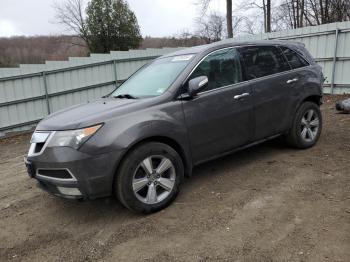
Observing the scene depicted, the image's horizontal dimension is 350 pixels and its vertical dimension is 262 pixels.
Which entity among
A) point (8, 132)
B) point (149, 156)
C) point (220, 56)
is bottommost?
point (8, 132)

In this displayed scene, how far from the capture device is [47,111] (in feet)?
35.4

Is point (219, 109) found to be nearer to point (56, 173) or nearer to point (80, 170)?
point (80, 170)

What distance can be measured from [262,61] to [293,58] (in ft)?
2.23

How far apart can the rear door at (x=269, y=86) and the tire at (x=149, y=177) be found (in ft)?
4.83

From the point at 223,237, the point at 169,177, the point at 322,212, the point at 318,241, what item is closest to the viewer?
the point at 318,241

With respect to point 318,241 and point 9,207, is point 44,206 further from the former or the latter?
point 318,241

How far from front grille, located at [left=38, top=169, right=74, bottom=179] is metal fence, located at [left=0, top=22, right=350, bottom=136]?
23.4 ft

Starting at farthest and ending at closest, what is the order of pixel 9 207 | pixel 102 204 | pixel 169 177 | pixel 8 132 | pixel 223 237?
1. pixel 8 132
2. pixel 9 207
3. pixel 102 204
4. pixel 169 177
5. pixel 223 237

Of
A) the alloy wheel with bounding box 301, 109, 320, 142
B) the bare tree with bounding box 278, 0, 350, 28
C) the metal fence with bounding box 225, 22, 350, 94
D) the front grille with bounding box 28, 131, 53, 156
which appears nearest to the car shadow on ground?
the alloy wheel with bounding box 301, 109, 320, 142

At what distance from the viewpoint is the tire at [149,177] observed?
366 centimetres

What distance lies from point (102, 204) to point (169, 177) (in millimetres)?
935

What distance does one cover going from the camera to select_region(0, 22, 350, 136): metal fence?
10.1 meters

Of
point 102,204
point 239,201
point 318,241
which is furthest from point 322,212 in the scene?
point 102,204

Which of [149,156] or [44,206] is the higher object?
[149,156]
